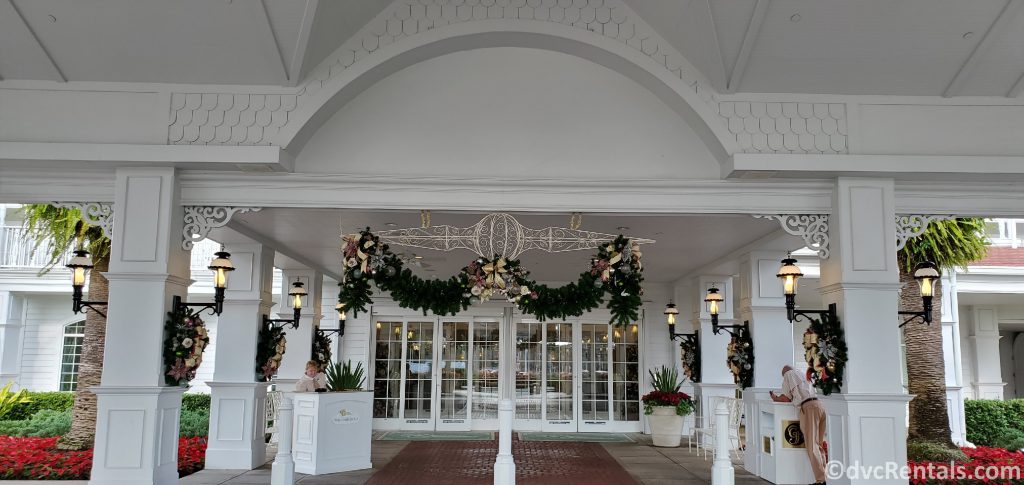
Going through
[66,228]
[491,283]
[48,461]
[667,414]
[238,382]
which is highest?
[66,228]

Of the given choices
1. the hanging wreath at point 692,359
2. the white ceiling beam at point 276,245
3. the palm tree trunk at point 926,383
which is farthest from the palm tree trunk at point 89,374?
the palm tree trunk at point 926,383

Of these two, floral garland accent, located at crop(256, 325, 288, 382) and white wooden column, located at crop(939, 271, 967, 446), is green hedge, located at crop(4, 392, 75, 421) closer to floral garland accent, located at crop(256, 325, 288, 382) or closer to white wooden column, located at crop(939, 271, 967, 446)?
floral garland accent, located at crop(256, 325, 288, 382)

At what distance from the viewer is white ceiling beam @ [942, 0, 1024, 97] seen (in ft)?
19.3

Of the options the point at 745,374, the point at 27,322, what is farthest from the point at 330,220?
the point at 27,322

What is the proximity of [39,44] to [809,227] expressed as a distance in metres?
6.75

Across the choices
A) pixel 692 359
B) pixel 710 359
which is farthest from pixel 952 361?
pixel 692 359

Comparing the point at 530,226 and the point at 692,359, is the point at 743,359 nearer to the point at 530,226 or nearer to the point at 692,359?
the point at 692,359

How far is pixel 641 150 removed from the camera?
272 inches

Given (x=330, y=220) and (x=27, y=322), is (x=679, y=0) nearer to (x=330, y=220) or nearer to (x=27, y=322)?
(x=330, y=220)

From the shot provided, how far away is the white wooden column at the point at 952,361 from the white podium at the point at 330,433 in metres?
10.4

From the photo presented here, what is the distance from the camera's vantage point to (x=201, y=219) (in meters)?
6.80

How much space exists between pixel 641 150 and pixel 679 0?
4.42ft

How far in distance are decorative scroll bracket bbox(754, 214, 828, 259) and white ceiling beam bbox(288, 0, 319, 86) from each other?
165 inches

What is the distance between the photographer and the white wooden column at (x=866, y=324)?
6.36 metres
